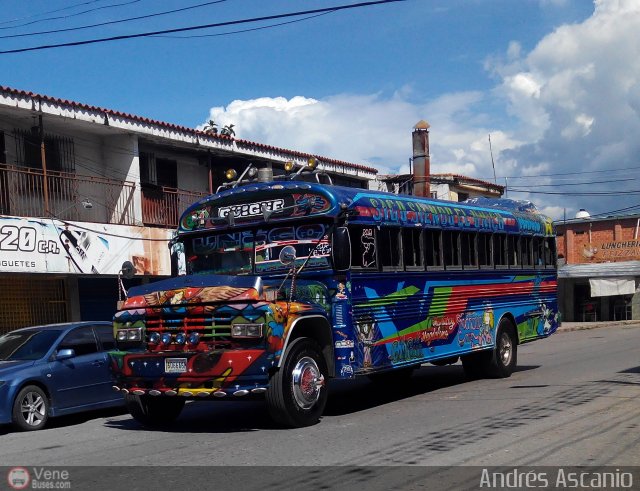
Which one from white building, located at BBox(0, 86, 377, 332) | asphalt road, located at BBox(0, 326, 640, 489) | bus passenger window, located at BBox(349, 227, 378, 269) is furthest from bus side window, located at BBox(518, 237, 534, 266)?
white building, located at BBox(0, 86, 377, 332)

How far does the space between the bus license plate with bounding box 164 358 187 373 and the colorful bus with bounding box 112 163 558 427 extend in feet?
0.04

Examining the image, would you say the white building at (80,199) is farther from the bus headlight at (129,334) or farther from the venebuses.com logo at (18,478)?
the venebuses.com logo at (18,478)

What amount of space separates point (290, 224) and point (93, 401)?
4.03 m

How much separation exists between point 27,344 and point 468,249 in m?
6.99

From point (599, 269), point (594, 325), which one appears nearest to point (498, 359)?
point (594, 325)

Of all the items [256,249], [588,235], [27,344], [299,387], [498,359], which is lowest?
[498,359]

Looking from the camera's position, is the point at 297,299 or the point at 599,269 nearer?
the point at 297,299

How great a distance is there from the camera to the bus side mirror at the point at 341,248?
9.32 metres

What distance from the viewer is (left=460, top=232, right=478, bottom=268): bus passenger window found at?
41.5 feet

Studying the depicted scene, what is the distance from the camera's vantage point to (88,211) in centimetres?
1945

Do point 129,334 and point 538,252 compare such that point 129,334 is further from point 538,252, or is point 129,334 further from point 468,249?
point 538,252

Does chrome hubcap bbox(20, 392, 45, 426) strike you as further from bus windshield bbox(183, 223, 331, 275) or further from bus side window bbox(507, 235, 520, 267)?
bus side window bbox(507, 235, 520, 267)

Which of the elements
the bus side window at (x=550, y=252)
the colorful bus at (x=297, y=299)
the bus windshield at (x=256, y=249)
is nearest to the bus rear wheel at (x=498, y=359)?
the colorful bus at (x=297, y=299)

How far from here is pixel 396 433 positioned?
8484 millimetres
